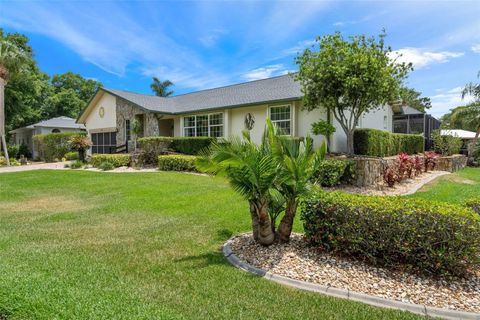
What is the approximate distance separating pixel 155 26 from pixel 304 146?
39.0ft

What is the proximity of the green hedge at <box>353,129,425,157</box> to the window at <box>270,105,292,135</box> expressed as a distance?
3.81 meters

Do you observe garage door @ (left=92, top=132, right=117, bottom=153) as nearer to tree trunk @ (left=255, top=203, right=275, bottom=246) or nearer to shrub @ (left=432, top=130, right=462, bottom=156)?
tree trunk @ (left=255, top=203, right=275, bottom=246)

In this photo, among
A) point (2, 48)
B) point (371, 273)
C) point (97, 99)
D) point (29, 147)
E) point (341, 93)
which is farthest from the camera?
point (29, 147)

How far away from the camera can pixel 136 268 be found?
4238 millimetres

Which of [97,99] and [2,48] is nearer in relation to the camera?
[2,48]

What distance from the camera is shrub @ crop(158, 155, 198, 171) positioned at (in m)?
16.2

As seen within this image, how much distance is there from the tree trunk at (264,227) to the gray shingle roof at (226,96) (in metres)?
12.2

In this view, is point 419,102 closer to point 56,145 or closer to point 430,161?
point 430,161

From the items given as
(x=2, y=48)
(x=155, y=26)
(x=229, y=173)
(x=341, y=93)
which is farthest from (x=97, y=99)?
(x=229, y=173)

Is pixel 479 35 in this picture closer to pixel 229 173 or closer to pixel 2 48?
pixel 229 173

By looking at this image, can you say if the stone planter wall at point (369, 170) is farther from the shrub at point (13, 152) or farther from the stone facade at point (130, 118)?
the shrub at point (13, 152)

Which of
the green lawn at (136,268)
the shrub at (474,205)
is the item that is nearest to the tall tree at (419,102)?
the green lawn at (136,268)

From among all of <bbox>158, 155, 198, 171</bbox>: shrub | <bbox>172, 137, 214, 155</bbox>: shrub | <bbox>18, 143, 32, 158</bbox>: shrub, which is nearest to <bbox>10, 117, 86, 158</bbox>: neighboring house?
<bbox>18, 143, 32, 158</bbox>: shrub

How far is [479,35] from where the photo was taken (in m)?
11.5
